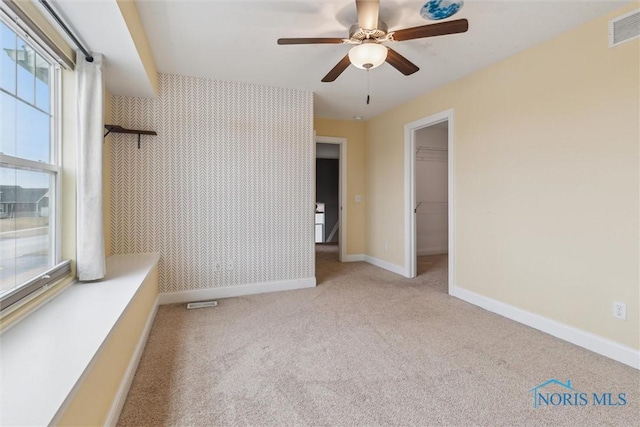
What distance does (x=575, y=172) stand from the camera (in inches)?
90.4

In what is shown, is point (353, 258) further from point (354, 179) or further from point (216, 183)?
point (216, 183)

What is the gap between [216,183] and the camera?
10.9 feet

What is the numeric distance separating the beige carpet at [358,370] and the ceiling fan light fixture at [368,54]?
206cm

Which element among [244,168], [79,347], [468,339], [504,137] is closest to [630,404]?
[468,339]

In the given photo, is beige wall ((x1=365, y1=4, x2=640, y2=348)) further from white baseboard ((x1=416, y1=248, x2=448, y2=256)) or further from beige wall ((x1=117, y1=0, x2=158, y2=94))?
beige wall ((x1=117, y1=0, x2=158, y2=94))

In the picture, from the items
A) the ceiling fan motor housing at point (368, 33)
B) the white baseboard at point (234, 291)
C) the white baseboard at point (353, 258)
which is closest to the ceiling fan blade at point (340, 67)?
the ceiling fan motor housing at point (368, 33)

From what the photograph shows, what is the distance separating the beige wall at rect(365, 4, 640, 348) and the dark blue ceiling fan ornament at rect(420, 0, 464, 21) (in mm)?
1074

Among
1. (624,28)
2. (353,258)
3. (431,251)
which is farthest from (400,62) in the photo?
(431,251)

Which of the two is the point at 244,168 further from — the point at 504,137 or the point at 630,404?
the point at 630,404

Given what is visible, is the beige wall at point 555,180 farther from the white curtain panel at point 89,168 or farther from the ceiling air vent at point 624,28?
the white curtain panel at point 89,168

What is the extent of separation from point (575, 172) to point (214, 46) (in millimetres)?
3119

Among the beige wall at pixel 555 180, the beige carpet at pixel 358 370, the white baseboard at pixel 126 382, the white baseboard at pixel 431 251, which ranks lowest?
the beige carpet at pixel 358 370

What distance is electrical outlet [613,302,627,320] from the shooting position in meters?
2.06

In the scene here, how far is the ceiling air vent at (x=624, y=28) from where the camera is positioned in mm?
1967
